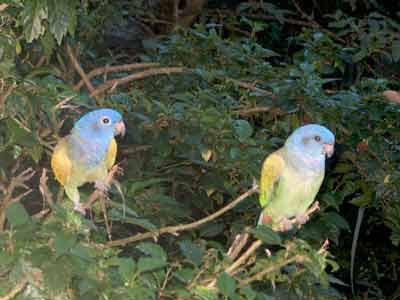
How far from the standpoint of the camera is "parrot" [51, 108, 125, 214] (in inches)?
77.2

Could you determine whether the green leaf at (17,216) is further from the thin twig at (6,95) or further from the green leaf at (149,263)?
the thin twig at (6,95)

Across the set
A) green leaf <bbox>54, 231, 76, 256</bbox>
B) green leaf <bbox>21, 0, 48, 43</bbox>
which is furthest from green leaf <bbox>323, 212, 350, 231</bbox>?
green leaf <bbox>54, 231, 76, 256</bbox>

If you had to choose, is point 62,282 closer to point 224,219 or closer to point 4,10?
point 4,10

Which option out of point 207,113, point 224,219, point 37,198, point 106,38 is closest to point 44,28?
point 207,113

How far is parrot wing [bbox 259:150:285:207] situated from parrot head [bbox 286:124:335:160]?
Result: 6 cm

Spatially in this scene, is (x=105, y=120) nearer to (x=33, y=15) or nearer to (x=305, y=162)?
(x=33, y=15)

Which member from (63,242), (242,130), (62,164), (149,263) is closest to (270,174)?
(242,130)

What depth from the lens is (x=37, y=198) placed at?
2857mm

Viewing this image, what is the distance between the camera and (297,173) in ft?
7.39

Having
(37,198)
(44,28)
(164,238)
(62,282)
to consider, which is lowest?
(164,238)

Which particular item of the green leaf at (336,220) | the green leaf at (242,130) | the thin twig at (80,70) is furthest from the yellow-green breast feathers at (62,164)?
the green leaf at (336,220)

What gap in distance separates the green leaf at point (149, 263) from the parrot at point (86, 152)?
1.22 feet

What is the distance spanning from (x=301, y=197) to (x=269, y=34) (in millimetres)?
3059

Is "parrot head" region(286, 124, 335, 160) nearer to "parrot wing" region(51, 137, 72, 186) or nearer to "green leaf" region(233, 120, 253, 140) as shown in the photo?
"green leaf" region(233, 120, 253, 140)
